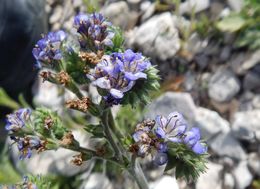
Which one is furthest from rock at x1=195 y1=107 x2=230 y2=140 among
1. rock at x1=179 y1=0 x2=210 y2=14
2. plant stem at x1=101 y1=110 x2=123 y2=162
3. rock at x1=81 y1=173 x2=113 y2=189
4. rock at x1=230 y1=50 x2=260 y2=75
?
plant stem at x1=101 y1=110 x2=123 y2=162

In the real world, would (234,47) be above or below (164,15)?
below

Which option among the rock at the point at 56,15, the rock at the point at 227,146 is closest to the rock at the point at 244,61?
the rock at the point at 227,146

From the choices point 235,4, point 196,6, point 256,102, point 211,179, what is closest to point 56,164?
point 211,179

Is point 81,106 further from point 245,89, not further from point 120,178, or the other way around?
point 245,89

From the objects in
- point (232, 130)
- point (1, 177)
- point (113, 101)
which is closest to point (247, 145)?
point (232, 130)

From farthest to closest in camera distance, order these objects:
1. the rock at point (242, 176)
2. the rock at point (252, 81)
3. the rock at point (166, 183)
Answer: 1. the rock at point (252, 81)
2. the rock at point (242, 176)
3. the rock at point (166, 183)

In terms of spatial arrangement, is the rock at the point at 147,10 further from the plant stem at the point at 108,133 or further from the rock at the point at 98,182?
the plant stem at the point at 108,133
